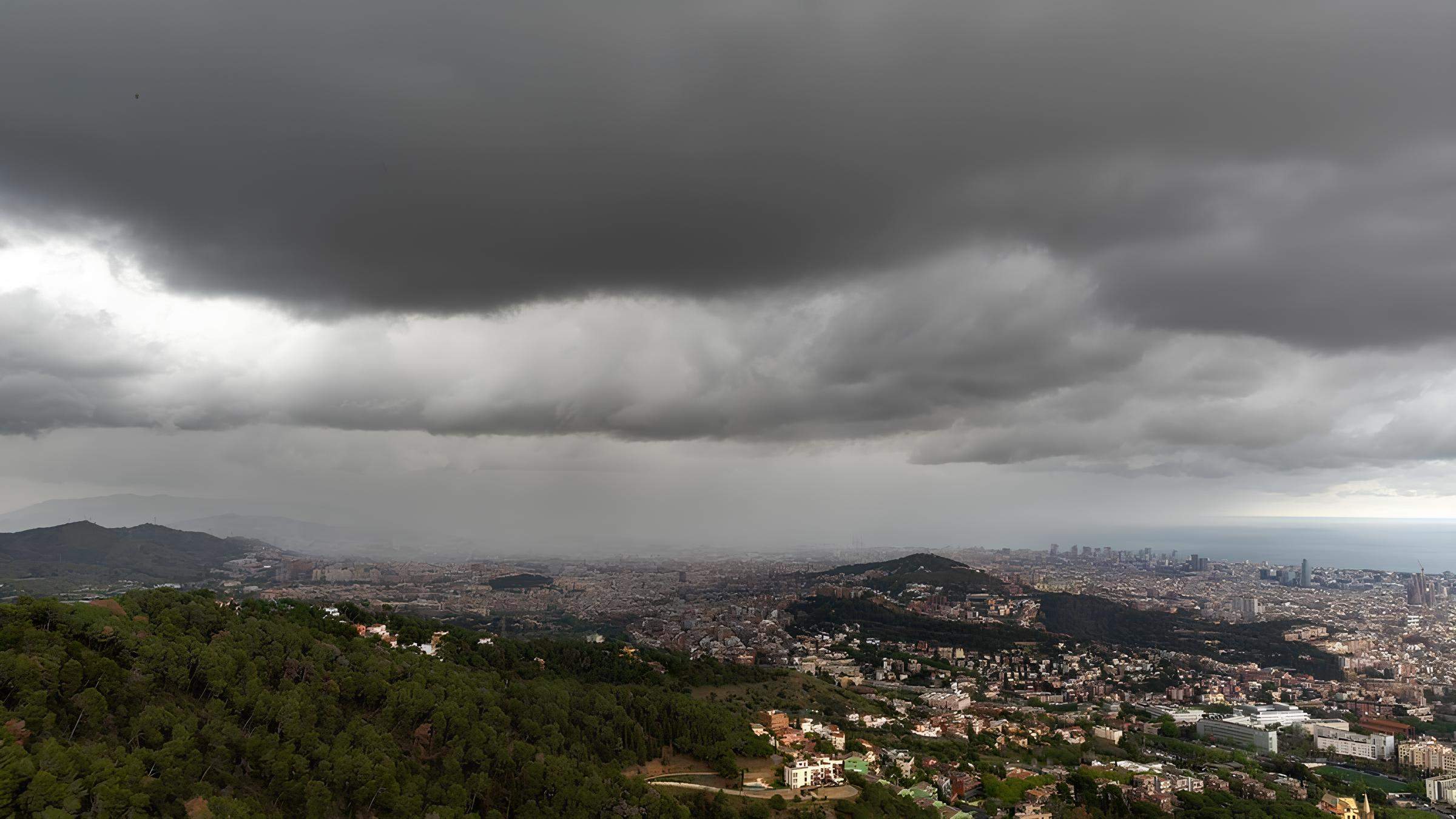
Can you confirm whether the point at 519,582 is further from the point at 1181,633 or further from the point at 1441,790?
the point at 1441,790

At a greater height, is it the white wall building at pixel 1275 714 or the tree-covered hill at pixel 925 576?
the tree-covered hill at pixel 925 576

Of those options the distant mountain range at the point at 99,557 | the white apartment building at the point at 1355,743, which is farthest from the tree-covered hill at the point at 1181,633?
the distant mountain range at the point at 99,557

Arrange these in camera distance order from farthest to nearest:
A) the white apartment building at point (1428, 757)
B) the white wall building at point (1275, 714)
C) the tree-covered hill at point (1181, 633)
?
the tree-covered hill at point (1181, 633) → the white wall building at point (1275, 714) → the white apartment building at point (1428, 757)

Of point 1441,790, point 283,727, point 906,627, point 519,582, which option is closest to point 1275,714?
point 1441,790

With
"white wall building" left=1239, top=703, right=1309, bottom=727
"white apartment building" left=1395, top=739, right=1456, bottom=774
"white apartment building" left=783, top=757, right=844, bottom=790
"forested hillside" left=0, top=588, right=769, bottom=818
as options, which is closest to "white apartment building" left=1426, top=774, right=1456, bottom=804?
"white apartment building" left=1395, top=739, right=1456, bottom=774

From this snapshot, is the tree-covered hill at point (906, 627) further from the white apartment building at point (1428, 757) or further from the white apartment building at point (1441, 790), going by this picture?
the white apartment building at point (1441, 790)

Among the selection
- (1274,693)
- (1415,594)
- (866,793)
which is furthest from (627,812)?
(1415,594)
